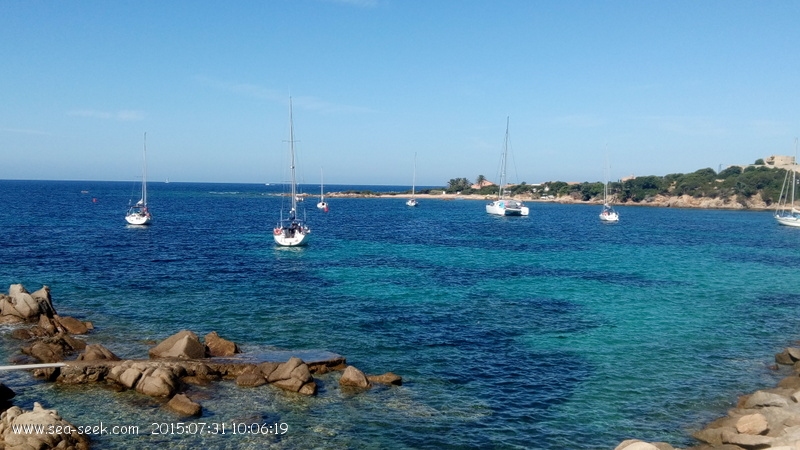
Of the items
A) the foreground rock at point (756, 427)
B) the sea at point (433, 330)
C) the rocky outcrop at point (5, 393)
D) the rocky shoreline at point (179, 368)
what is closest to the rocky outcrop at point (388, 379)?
the rocky shoreline at point (179, 368)

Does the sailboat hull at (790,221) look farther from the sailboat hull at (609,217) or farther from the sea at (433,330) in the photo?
the sea at (433,330)

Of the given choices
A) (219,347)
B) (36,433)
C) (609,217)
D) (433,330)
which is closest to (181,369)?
(219,347)

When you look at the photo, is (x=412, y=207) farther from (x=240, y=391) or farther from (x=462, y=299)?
(x=240, y=391)

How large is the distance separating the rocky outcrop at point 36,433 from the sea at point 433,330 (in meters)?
0.82

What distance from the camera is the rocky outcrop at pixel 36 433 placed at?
54.3 ft

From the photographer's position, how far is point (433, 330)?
105 ft

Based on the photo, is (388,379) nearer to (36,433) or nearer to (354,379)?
(354,379)

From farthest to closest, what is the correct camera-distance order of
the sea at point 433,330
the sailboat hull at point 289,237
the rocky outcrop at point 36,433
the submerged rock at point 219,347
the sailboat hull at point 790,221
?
the sailboat hull at point 790,221 < the sailboat hull at point 289,237 < the submerged rock at point 219,347 < the sea at point 433,330 < the rocky outcrop at point 36,433

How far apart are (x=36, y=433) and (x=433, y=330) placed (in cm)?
1983

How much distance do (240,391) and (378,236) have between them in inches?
2400

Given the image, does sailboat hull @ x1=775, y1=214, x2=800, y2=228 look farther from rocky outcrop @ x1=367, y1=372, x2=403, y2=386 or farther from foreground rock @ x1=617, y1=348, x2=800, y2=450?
rocky outcrop @ x1=367, y1=372, x2=403, y2=386

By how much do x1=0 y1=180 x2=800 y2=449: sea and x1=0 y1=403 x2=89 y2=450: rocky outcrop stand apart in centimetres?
82

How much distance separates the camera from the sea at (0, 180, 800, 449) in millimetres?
20062

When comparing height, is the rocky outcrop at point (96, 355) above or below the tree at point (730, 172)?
below
